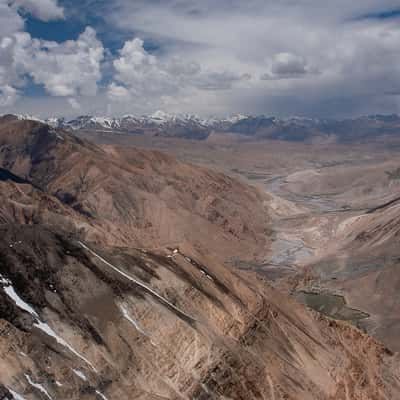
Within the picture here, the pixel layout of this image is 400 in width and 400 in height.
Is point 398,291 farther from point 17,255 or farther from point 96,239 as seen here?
point 17,255

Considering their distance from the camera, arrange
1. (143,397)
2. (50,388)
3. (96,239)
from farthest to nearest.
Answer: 1. (96,239)
2. (143,397)
3. (50,388)

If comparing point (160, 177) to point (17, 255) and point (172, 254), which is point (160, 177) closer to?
point (172, 254)

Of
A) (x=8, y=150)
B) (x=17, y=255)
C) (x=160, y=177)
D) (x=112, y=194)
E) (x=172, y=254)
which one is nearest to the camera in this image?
(x=17, y=255)

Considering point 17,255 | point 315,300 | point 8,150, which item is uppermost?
point 8,150

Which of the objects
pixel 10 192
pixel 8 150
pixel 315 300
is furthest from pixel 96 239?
pixel 8 150

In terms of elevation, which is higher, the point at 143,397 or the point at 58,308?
the point at 58,308

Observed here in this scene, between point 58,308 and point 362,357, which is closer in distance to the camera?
point 58,308

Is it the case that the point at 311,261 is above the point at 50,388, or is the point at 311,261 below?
below

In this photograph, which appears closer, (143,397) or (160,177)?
(143,397)

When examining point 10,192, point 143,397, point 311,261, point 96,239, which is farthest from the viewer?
point 311,261

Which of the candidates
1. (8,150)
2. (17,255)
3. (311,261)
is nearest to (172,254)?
(17,255)
